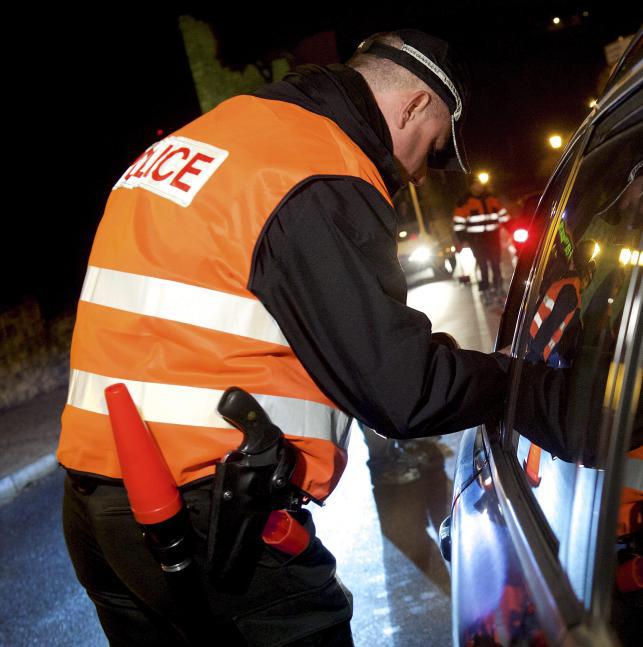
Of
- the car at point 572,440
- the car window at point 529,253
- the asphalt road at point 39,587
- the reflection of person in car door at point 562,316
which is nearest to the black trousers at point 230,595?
the car at point 572,440

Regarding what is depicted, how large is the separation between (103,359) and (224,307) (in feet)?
0.97

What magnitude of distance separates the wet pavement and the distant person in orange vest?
4748 millimetres

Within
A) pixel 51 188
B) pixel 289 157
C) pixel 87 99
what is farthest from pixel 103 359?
pixel 87 99

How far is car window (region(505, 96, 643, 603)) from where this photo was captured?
110cm

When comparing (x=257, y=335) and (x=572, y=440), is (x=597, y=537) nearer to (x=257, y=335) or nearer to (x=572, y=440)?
(x=572, y=440)

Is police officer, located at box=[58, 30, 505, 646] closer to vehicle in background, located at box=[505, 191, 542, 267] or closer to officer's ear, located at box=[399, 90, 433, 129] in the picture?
officer's ear, located at box=[399, 90, 433, 129]

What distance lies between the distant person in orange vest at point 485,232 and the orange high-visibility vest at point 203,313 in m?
8.43

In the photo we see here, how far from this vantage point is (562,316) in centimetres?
154

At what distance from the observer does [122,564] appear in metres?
1.47

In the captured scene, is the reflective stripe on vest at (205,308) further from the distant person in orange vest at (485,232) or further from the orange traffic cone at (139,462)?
the distant person in orange vest at (485,232)

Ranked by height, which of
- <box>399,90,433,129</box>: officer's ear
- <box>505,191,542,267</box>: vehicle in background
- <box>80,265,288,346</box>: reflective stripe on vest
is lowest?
<box>505,191,542,267</box>: vehicle in background

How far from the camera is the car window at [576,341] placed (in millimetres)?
1102

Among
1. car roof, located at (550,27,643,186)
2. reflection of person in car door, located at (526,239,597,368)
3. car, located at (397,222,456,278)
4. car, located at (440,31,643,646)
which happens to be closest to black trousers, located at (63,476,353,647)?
car, located at (440,31,643,646)

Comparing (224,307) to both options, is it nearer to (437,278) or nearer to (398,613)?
(398,613)
